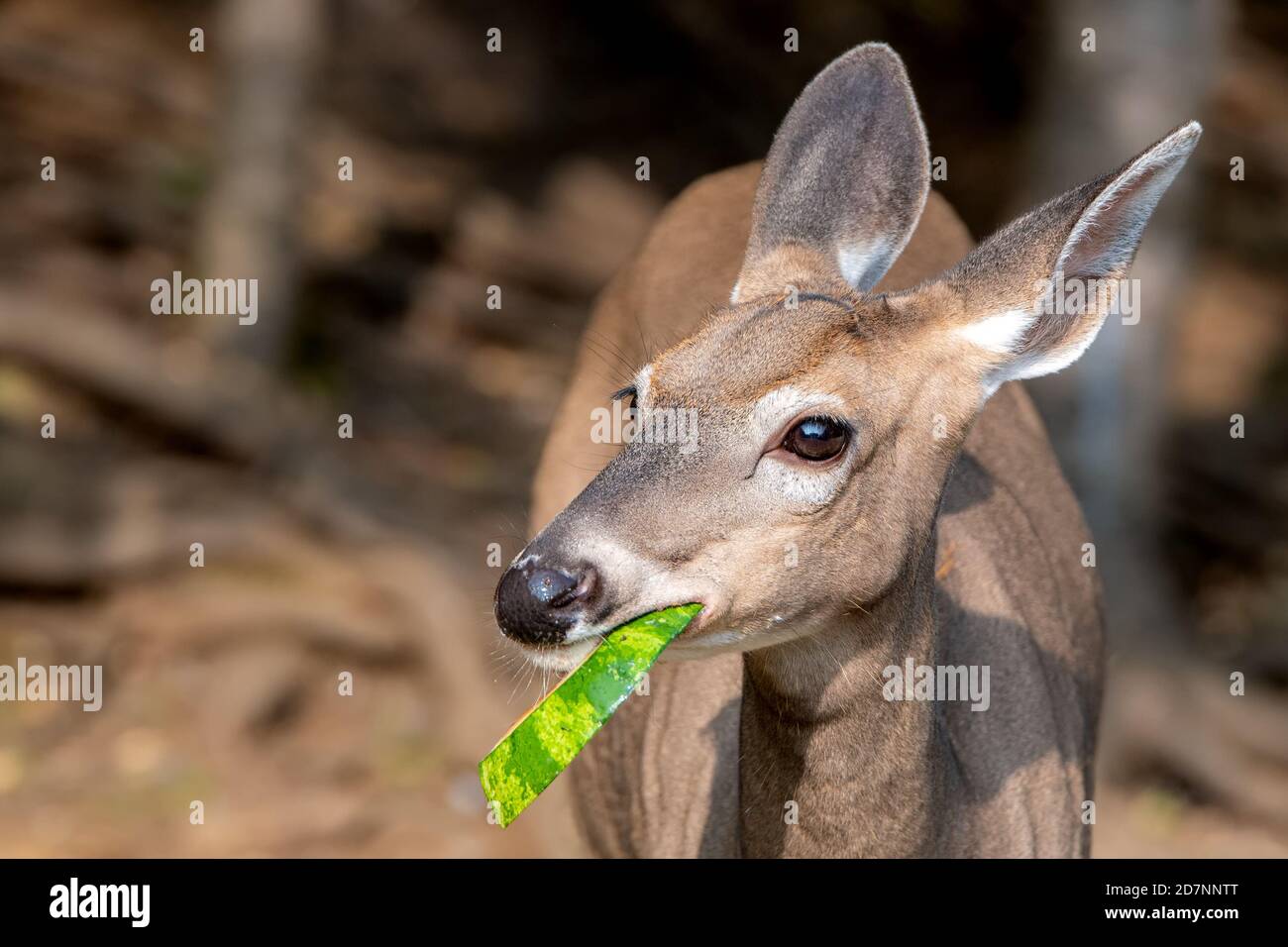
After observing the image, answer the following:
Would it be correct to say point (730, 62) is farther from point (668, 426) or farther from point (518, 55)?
point (668, 426)

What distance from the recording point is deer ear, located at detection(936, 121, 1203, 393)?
3365mm

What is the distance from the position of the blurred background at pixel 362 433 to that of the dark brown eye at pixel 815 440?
101 inches

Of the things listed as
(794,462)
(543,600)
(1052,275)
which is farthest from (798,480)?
(1052,275)

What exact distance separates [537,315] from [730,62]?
2.69 m

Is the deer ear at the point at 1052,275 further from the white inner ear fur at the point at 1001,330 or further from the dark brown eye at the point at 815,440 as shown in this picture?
the dark brown eye at the point at 815,440

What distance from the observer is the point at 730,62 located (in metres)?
12.6

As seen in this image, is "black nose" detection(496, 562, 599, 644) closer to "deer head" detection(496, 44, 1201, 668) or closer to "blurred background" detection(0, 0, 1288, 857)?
"deer head" detection(496, 44, 1201, 668)

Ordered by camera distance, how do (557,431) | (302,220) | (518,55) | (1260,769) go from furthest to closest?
(518,55) < (302,220) < (1260,769) < (557,431)

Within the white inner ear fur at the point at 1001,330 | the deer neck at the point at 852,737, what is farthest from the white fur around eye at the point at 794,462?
the white inner ear fur at the point at 1001,330

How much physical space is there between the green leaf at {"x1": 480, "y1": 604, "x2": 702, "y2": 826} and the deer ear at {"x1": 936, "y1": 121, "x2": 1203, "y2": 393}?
90 centimetres

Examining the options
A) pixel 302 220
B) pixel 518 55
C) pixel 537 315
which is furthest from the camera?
pixel 518 55

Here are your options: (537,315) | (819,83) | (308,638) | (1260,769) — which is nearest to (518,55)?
(537,315)

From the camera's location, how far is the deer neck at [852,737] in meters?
3.41

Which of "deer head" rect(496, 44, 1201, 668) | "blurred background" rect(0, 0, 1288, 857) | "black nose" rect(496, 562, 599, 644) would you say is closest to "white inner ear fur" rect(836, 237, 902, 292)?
"deer head" rect(496, 44, 1201, 668)
